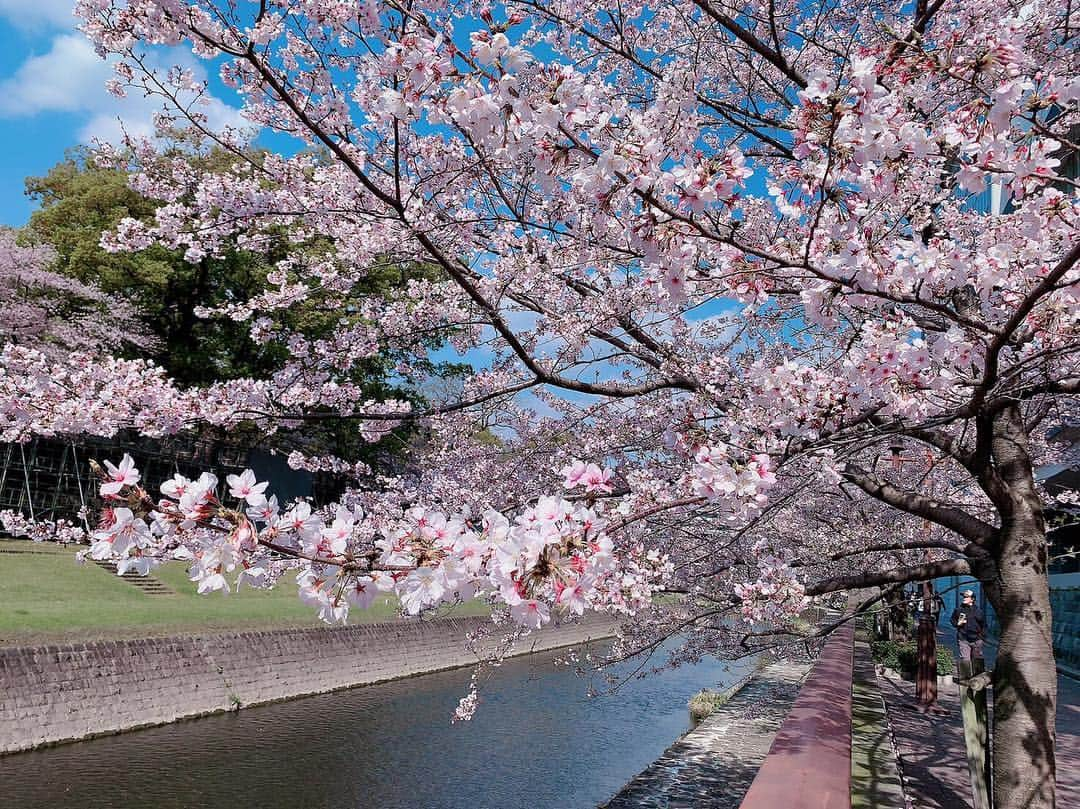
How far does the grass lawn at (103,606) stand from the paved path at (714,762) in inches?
216

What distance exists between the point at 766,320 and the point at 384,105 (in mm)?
4086

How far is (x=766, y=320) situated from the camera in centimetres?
638

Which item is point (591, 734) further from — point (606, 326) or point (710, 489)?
point (710, 489)

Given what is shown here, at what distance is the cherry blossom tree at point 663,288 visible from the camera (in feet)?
7.89

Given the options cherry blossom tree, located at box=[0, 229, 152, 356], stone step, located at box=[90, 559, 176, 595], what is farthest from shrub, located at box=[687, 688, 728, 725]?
cherry blossom tree, located at box=[0, 229, 152, 356]

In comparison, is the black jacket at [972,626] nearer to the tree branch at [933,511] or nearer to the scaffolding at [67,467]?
the tree branch at [933,511]

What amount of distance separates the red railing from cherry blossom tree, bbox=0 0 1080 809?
0.86 meters

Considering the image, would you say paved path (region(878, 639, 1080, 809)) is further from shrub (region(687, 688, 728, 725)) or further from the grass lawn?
the grass lawn

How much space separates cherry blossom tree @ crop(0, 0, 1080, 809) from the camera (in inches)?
94.7

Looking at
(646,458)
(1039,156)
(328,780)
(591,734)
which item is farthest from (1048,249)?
(591,734)

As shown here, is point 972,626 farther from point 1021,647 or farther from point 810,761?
point 810,761

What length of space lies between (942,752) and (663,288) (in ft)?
29.1

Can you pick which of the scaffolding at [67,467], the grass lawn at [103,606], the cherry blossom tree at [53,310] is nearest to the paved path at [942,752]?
the grass lawn at [103,606]

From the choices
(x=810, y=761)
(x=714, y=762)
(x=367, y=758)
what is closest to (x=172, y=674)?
(x=367, y=758)
